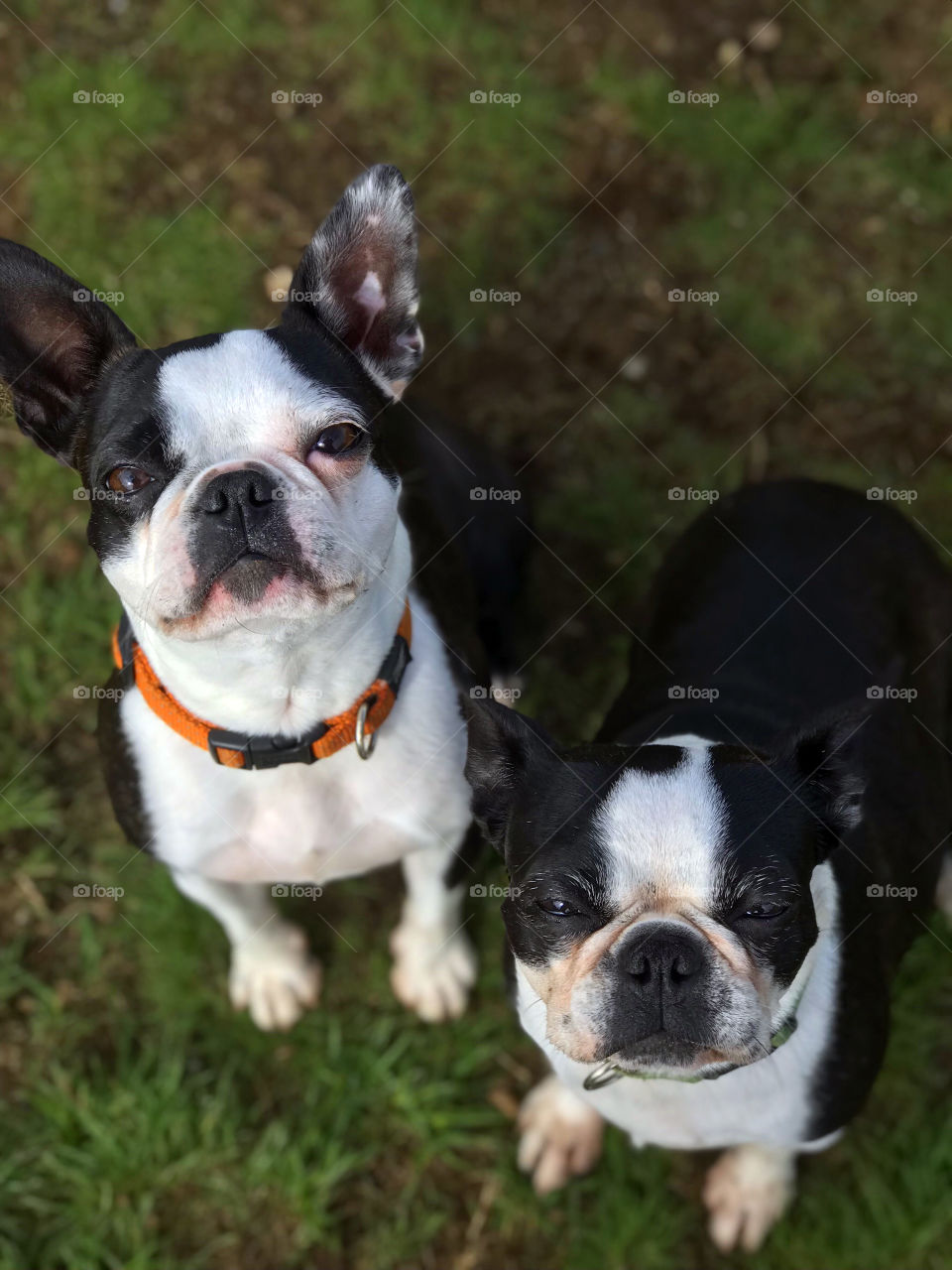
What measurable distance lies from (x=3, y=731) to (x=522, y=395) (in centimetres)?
277

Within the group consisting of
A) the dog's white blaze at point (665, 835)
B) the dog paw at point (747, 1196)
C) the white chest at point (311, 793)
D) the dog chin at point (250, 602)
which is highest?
the dog chin at point (250, 602)

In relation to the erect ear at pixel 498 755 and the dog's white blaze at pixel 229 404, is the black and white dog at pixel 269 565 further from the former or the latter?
the erect ear at pixel 498 755

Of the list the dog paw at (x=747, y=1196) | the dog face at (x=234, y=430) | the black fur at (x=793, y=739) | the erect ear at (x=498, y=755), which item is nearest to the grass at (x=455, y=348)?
the dog paw at (x=747, y=1196)

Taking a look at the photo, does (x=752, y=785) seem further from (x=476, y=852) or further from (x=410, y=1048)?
(x=410, y=1048)

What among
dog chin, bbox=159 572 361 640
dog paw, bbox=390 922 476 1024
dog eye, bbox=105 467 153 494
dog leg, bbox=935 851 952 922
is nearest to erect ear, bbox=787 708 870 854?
dog chin, bbox=159 572 361 640

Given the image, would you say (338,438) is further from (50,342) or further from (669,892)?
(669,892)

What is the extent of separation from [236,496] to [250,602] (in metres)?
0.25

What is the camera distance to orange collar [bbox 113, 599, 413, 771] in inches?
127

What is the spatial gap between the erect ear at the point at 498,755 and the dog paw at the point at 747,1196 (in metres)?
1.86

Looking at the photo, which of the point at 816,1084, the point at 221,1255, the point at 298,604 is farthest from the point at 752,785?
the point at 221,1255

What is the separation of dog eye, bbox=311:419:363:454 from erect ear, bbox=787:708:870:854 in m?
1.35

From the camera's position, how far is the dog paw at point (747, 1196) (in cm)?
418

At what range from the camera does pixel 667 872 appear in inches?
112

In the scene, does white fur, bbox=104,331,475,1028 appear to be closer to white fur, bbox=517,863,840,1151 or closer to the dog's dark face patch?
the dog's dark face patch
